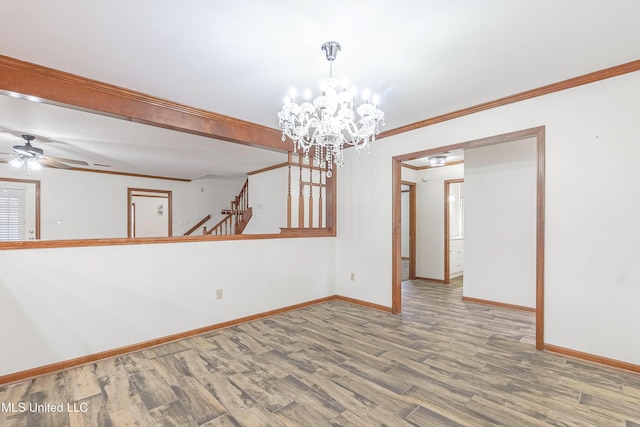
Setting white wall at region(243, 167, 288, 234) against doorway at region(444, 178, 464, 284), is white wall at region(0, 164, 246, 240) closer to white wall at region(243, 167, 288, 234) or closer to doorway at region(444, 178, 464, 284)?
white wall at region(243, 167, 288, 234)

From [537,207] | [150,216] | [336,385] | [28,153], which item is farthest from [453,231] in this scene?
[150,216]

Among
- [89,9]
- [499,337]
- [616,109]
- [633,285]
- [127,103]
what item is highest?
[89,9]

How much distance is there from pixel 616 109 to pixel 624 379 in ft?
7.20

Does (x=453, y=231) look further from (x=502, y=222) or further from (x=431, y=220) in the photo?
(x=502, y=222)

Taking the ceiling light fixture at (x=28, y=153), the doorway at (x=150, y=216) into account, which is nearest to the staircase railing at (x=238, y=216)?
the doorway at (x=150, y=216)

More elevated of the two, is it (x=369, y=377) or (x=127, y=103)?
(x=127, y=103)

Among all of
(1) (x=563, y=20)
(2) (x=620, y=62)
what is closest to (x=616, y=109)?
(2) (x=620, y=62)

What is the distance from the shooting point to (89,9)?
5.84 feet

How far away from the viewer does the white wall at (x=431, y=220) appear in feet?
19.8

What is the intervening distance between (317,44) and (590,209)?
2741mm

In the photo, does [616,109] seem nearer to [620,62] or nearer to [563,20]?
[620,62]

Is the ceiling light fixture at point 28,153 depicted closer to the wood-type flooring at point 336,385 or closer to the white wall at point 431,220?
the wood-type flooring at point 336,385

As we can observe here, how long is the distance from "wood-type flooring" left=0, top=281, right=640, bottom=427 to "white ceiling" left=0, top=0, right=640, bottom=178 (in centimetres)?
251

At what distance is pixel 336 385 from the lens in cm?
225
